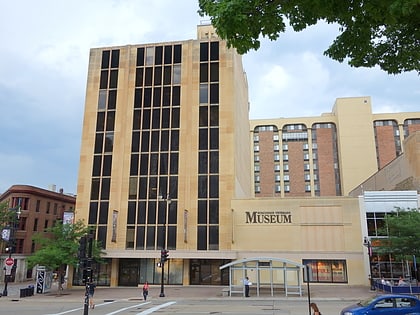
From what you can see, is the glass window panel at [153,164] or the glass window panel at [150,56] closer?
the glass window panel at [153,164]

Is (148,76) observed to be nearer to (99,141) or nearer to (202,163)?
(99,141)

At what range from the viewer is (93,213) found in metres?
42.8

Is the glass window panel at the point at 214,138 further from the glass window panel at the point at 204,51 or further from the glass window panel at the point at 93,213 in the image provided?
the glass window panel at the point at 93,213

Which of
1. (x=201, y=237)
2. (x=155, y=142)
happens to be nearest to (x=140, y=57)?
(x=155, y=142)

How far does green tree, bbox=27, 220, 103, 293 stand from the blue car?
82.9 feet

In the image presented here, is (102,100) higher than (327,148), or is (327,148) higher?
(327,148)

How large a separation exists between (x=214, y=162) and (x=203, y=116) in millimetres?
5686

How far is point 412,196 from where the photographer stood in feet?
128

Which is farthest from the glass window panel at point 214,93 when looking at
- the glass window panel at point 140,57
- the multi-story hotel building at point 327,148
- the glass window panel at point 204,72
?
the multi-story hotel building at point 327,148

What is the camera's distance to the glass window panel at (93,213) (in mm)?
42469

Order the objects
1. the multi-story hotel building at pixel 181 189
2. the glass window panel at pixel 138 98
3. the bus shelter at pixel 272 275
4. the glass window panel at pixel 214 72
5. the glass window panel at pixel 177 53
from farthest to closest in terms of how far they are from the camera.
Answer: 1. the glass window panel at pixel 177 53
2. the glass window panel at pixel 138 98
3. the glass window panel at pixel 214 72
4. the multi-story hotel building at pixel 181 189
5. the bus shelter at pixel 272 275

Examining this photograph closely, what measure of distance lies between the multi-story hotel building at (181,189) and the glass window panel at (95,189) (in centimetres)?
11

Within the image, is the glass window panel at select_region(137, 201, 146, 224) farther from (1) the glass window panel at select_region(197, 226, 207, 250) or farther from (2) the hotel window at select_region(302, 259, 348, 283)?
(2) the hotel window at select_region(302, 259, 348, 283)

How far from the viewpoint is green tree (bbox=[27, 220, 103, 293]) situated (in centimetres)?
3253
